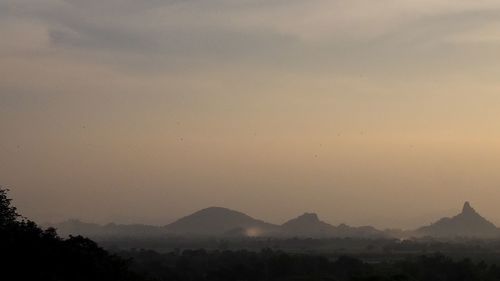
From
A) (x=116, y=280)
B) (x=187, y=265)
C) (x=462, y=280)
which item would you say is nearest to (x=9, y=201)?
(x=116, y=280)

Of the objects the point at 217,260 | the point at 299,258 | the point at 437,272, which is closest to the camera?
the point at 437,272

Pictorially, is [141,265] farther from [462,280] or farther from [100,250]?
[100,250]

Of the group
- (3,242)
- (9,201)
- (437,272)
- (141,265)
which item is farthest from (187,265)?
(3,242)

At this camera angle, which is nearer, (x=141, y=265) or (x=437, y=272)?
(x=437, y=272)

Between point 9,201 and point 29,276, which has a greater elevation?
point 9,201

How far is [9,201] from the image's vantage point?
47.7 metres

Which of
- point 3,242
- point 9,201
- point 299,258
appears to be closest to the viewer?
point 3,242

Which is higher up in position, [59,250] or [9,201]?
[9,201]

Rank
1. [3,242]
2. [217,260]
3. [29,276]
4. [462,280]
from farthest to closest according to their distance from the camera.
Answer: [217,260] → [462,280] → [3,242] → [29,276]

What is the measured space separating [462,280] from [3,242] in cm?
6237

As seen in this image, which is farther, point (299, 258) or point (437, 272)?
point (299, 258)

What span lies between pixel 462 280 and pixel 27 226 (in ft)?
191

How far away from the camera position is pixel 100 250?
143 feet

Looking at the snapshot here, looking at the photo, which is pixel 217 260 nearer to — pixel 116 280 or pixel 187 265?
pixel 187 265
